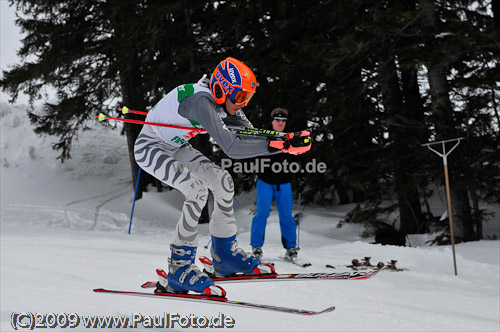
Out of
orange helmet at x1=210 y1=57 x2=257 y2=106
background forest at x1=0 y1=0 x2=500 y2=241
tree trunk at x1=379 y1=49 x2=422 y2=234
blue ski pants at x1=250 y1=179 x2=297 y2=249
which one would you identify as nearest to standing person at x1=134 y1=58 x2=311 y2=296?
orange helmet at x1=210 y1=57 x2=257 y2=106

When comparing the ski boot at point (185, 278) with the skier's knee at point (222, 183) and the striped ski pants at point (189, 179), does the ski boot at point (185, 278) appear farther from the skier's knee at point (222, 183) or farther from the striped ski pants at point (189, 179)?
the skier's knee at point (222, 183)

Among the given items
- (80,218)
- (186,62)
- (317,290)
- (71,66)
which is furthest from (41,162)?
(317,290)

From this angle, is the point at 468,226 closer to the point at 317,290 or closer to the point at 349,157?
the point at 349,157

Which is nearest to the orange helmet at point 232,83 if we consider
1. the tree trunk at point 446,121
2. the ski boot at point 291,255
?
the ski boot at point 291,255

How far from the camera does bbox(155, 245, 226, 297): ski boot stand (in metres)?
3.19

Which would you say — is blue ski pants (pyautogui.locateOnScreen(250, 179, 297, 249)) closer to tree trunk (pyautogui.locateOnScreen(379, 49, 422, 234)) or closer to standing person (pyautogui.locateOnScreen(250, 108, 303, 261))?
standing person (pyautogui.locateOnScreen(250, 108, 303, 261))

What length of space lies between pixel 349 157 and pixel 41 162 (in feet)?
59.7

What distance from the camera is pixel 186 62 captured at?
13.0m

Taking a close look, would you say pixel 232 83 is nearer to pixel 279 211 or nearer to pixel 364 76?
pixel 279 211

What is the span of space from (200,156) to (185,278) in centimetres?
91

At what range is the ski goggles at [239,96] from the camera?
9.55 feet

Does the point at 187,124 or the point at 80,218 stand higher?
the point at 187,124

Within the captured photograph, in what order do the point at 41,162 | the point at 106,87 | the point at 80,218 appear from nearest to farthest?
the point at 80,218 < the point at 106,87 < the point at 41,162

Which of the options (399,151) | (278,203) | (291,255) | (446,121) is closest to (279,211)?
(278,203)
